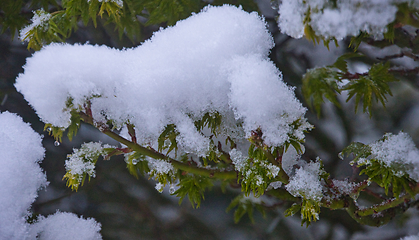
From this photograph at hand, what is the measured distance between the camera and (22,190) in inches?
27.4

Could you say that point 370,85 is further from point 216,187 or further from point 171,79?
point 216,187

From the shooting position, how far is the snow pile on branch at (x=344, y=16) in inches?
12.9

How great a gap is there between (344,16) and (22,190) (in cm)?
80

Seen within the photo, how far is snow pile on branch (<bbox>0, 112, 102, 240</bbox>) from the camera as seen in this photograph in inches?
25.7

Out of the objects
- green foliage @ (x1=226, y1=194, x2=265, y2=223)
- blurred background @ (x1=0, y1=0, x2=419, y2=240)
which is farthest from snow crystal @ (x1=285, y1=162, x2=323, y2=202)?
green foliage @ (x1=226, y1=194, x2=265, y2=223)

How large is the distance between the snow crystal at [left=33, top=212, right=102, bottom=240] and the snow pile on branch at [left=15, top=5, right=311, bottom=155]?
40 cm

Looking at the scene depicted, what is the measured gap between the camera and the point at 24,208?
0.69m

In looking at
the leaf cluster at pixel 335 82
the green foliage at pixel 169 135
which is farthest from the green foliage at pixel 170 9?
the leaf cluster at pixel 335 82

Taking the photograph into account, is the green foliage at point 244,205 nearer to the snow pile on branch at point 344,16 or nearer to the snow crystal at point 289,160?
the snow crystal at point 289,160

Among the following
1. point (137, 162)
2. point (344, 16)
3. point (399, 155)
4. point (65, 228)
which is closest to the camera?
point (344, 16)

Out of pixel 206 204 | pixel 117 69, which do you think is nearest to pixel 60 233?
pixel 117 69

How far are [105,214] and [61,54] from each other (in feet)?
2.93

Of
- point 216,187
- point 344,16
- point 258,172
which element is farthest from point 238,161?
point 216,187

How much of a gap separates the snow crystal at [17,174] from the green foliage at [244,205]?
0.69 m
